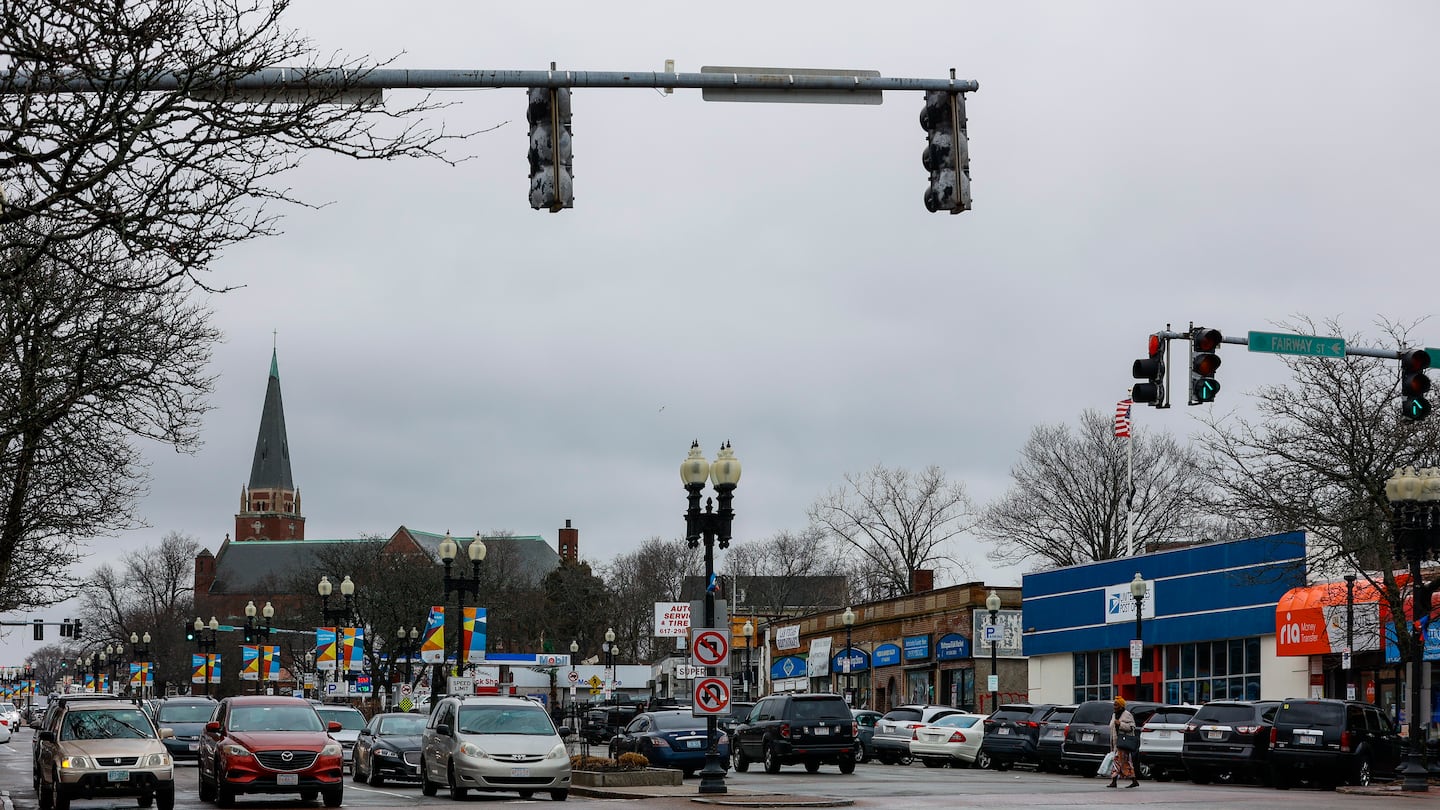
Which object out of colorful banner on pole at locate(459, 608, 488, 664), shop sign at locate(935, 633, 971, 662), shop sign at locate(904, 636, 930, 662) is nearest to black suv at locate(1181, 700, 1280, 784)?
colorful banner on pole at locate(459, 608, 488, 664)

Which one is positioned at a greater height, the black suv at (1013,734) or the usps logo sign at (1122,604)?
the usps logo sign at (1122,604)

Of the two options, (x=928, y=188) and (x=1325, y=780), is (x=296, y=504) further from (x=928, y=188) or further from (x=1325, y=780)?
(x=928, y=188)

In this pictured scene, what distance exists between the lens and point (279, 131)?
42.3 ft

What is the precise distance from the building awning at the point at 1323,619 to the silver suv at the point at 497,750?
22.1 metres

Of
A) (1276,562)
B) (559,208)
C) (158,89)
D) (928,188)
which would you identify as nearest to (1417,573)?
(1276,562)

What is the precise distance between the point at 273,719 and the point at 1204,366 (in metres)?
14.5

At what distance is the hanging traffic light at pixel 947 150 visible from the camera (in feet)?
43.7

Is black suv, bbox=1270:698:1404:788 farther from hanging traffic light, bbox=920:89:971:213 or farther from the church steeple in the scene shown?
the church steeple

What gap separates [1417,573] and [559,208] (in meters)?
21.8

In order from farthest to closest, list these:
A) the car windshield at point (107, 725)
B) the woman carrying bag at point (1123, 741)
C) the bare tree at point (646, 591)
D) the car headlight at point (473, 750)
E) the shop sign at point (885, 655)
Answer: the bare tree at point (646, 591) < the shop sign at point (885, 655) < the woman carrying bag at point (1123, 741) < the car headlight at point (473, 750) < the car windshield at point (107, 725)

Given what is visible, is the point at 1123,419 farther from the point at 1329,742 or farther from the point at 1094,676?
the point at 1329,742

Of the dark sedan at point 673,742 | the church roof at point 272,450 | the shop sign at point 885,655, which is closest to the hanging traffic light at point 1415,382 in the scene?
the dark sedan at point 673,742

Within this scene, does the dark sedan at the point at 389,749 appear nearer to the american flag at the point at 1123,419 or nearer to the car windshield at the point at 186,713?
the car windshield at the point at 186,713

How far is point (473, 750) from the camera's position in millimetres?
25344
